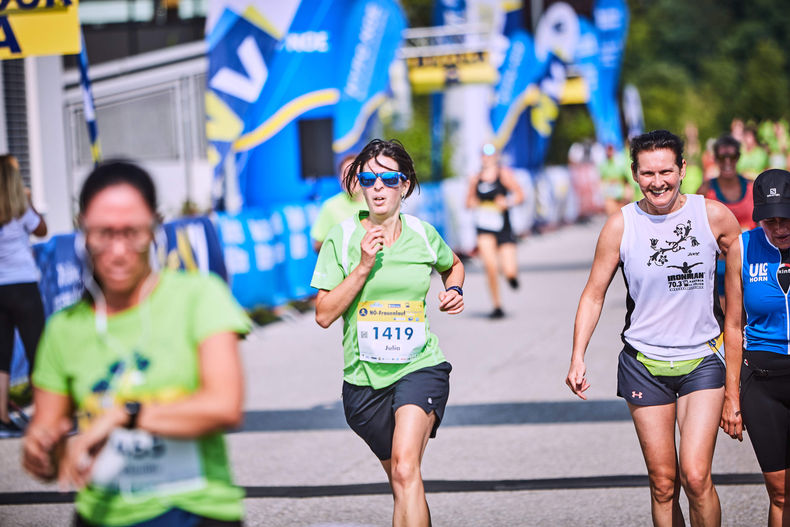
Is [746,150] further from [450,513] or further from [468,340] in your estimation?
[450,513]

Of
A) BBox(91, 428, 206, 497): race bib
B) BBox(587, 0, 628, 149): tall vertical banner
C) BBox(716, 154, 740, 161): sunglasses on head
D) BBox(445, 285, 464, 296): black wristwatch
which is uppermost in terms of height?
BBox(587, 0, 628, 149): tall vertical banner

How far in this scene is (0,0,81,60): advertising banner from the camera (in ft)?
27.7

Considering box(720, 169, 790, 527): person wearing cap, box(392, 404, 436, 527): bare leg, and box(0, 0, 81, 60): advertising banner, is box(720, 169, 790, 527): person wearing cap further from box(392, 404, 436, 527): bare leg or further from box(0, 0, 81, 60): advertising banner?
box(0, 0, 81, 60): advertising banner

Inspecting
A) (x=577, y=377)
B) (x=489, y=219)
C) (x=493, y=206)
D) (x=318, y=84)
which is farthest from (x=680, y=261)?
(x=318, y=84)

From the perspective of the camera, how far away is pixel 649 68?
3199 inches

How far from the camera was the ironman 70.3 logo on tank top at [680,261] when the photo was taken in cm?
451

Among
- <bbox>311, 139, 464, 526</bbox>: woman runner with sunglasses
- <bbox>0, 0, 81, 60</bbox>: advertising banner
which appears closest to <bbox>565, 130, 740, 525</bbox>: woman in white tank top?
<bbox>311, 139, 464, 526</bbox>: woman runner with sunglasses

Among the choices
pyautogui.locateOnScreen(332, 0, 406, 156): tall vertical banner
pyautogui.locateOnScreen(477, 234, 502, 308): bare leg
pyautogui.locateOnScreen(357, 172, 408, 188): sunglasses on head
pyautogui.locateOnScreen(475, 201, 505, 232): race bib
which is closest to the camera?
pyautogui.locateOnScreen(357, 172, 408, 188): sunglasses on head

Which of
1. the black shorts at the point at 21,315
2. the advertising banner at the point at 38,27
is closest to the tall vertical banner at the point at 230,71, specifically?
the advertising banner at the point at 38,27

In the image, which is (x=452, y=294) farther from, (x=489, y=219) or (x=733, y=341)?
(x=489, y=219)

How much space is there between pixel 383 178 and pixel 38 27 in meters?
4.81

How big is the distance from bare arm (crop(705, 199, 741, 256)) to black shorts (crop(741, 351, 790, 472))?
462 mm

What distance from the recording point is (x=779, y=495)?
449cm

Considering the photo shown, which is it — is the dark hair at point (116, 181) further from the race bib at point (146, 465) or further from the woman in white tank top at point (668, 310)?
the woman in white tank top at point (668, 310)
